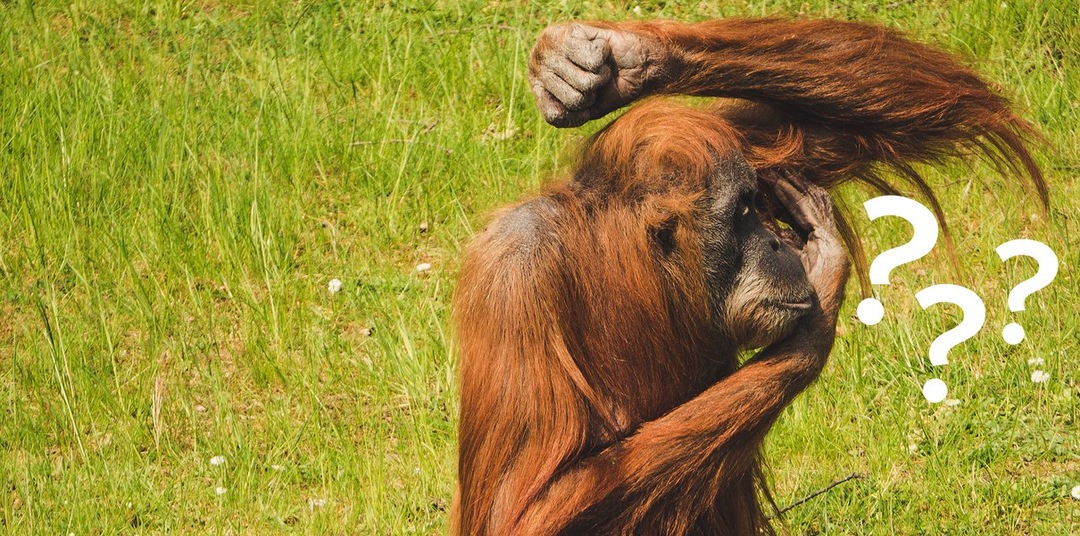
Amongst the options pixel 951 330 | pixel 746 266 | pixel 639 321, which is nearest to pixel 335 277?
pixel 951 330

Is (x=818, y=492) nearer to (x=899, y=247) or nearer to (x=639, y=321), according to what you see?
(x=899, y=247)

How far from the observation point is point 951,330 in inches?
185

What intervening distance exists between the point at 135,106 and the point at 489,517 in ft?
11.6

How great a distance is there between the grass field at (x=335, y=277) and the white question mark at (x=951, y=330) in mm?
59

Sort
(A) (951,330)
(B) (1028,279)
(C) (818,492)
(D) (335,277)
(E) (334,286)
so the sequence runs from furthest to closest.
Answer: (D) (335,277) → (E) (334,286) → (B) (1028,279) → (A) (951,330) → (C) (818,492)

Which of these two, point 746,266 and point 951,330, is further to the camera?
point 951,330

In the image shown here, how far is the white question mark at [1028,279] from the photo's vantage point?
476 centimetres

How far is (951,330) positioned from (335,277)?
2.34m

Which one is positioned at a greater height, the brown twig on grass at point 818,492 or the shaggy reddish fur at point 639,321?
the shaggy reddish fur at point 639,321

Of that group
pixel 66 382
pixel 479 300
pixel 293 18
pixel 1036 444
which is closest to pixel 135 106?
pixel 293 18

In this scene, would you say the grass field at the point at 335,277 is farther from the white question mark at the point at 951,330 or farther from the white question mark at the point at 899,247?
the white question mark at the point at 899,247

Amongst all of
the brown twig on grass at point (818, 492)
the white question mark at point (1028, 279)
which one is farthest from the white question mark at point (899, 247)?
the brown twig on grass at point (818, 492)

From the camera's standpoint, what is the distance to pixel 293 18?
659 cm

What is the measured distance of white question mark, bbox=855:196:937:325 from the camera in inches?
143
